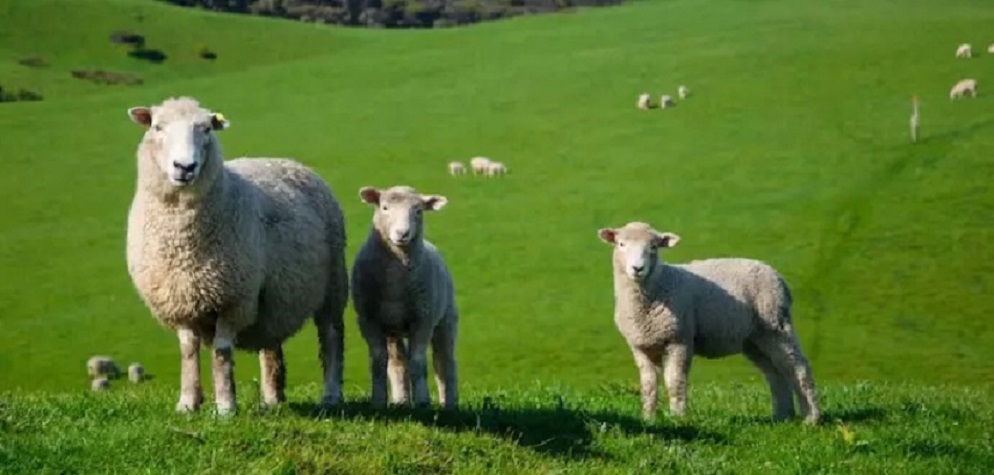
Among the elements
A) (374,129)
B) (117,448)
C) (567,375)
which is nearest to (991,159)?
(567,375)

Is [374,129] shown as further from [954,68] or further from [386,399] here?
[386,399]

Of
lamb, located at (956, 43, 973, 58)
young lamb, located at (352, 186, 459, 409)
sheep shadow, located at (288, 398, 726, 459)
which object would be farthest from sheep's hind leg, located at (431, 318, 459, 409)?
lamb, located at (956, 43, 973, 58)

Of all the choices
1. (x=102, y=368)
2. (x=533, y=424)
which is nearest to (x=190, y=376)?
(x=533, y=424)

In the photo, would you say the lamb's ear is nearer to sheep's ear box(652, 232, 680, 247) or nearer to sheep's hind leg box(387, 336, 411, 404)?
sheep's hind leg box(387, 336, 411, 404)

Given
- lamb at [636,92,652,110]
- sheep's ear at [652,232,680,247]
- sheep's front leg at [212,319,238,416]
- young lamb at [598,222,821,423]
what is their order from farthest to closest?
lamb at [636,92,652,110]
sheep's ear at [652,232,680,247]
young lamb at [598,222,821,423]
sheep's front leg at [212,319,238,416]

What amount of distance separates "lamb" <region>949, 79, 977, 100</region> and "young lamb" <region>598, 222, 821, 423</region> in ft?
147

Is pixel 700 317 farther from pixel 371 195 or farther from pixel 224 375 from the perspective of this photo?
pixel 224 375

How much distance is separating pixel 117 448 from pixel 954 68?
56511 millimetres

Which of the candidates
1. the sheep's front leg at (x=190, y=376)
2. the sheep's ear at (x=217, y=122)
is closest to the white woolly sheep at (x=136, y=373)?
the sheep's front leg at (x=190, y=376)

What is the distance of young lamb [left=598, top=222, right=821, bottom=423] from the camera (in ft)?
43.4

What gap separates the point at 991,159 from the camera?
48.2 metres

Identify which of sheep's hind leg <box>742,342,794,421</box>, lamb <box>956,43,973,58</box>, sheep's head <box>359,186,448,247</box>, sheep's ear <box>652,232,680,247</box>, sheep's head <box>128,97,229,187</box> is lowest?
lamb <box>956,43,973,58</box>

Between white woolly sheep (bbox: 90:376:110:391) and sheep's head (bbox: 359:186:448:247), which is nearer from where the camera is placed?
sheep's head (bbox: 359:186:448:247)

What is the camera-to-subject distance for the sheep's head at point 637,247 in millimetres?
13281
